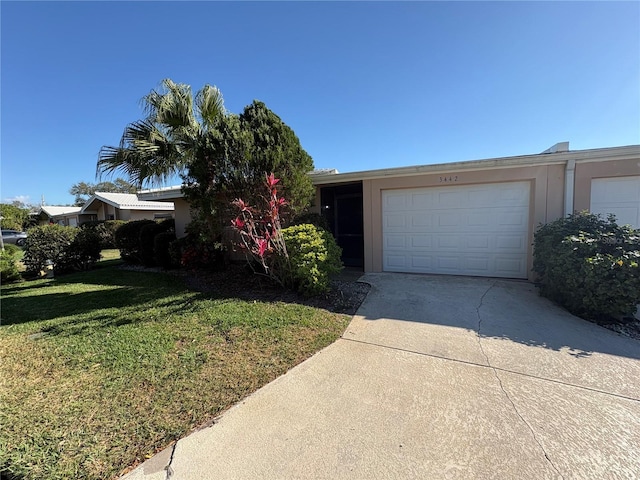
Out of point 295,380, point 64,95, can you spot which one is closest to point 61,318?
point 295,380

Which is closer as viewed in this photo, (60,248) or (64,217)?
(60,248)

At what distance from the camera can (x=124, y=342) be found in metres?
3.90

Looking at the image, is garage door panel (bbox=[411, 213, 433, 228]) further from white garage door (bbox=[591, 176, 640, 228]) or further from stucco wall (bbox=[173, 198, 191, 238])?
stucco wall (bbox=[173, 198, 191, 238])

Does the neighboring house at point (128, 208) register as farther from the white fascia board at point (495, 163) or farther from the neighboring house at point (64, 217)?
the white fascia board at point (495, 163)

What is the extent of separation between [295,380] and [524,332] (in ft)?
11.3

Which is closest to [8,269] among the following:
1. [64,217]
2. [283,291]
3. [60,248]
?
[60,248]

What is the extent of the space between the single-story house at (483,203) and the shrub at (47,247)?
29.7 feet

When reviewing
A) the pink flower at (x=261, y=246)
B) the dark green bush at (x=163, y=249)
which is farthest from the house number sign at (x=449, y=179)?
the dark green bush at (x=163, y=249)

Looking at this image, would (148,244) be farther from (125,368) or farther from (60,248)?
(125,368)

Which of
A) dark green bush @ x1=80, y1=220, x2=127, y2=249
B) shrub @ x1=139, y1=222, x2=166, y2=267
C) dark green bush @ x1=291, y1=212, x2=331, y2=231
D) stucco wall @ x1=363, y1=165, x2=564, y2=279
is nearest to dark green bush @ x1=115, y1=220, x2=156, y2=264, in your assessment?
shrub @ x1=139, y1=222, x2=166, y2=267

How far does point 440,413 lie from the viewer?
7.86 ft

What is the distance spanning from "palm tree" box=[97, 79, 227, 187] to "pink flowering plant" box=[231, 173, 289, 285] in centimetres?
295

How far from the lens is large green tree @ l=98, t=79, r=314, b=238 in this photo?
19.9ft

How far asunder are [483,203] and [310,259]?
4.42 m
